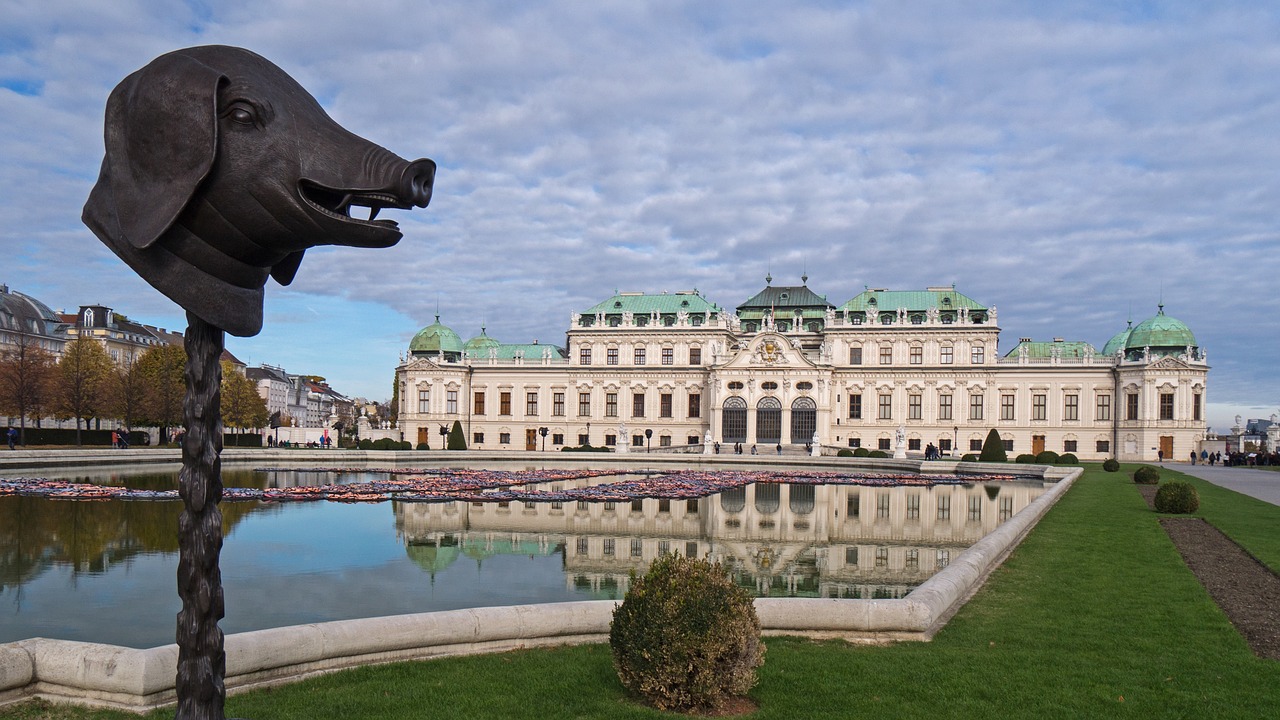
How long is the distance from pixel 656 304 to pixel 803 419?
17.0 metres

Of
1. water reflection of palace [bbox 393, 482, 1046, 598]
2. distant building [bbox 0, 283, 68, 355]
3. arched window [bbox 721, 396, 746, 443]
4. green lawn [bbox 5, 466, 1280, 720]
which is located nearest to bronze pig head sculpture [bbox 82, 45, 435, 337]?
green lawn [bbox 5, 466, 1280, 720]

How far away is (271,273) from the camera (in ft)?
15.0

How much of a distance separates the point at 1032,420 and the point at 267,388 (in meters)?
101

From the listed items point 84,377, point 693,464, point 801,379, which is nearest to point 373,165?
point 693,464

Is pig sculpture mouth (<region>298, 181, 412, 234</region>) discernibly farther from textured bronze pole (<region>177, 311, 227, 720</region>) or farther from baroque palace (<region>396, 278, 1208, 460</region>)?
baroque palace (<region>396, 278, 1208, 460</region>)

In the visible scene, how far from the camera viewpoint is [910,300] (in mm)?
74375

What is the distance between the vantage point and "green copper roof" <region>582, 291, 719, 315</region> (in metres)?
78.2

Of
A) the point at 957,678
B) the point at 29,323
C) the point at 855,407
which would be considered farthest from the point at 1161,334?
the point at 29,323

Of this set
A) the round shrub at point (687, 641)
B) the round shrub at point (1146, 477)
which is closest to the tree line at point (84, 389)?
the round shrub at point (1146, 477)

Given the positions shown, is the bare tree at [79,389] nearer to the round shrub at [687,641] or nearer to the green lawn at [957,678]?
the green lawn at [957,678]

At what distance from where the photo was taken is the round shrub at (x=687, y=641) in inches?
262

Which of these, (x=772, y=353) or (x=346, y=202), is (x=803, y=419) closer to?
(x=772, y=353)

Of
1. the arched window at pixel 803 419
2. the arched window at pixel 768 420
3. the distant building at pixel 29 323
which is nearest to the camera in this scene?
the arched window at pixel 803 419

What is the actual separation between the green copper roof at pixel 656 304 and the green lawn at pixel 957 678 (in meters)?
66.9
